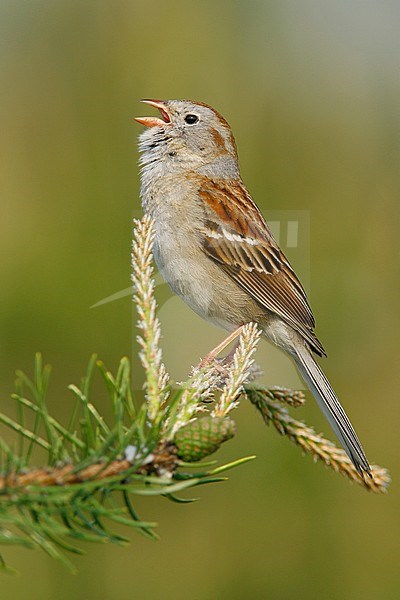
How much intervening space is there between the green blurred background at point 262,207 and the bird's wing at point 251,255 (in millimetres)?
354

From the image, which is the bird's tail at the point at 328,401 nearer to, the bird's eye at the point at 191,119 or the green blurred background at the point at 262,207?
the green blurred background at the point at 262,207

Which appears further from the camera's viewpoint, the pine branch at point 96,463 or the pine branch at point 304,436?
the pine branch at point 304,436

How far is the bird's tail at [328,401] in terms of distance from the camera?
2129 mm

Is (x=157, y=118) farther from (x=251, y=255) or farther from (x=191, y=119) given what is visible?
(x=251, y=255)

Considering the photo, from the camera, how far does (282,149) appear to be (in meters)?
4.36

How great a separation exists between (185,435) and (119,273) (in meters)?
2.56

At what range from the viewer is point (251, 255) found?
2.78 meters

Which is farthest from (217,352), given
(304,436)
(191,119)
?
(191,119)

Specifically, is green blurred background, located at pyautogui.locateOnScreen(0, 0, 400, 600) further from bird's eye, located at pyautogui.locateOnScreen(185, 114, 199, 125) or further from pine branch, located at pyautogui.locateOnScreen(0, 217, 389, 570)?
pine branch, located at pyautogui.locateOnScreen(0, 217, 389, 570)

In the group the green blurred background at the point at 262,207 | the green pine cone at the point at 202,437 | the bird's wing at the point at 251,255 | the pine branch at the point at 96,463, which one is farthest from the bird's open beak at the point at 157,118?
the green pine cone at the point at 202,437

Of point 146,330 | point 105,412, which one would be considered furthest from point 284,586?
point 146,330

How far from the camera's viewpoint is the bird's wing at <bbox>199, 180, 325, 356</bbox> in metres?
2.70

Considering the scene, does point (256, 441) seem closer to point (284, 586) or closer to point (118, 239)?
point (284, 586)

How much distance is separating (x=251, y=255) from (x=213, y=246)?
0.53ft
